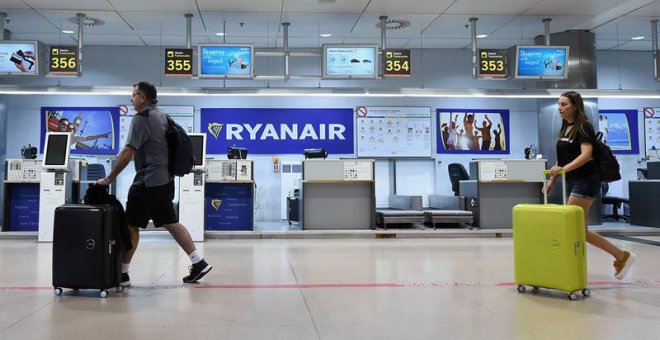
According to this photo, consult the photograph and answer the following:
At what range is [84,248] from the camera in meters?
3.29

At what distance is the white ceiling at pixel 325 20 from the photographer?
26.9 feet

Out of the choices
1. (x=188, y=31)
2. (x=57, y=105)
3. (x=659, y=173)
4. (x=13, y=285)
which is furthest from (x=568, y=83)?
(x=57, y=105)

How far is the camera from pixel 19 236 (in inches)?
300

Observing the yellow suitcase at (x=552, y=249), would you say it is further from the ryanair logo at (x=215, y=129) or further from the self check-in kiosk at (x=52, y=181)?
the ryanair logo at (x=215, y=129)

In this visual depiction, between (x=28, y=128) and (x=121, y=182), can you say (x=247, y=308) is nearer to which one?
(x=121, y=182)

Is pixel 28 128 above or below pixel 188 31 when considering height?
below

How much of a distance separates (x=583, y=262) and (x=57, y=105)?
11052 millimetres

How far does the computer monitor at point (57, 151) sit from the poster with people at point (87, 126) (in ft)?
10.7

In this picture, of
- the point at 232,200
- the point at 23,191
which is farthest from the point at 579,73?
the point at 23,191

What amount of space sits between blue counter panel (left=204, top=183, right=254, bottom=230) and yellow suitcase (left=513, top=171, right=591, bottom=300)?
18.1 ft

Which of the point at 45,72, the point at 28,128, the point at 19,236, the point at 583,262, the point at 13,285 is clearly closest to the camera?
the point at 583,262

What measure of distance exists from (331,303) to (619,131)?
11204 mm

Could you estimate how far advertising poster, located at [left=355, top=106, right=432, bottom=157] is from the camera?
11.3 meters

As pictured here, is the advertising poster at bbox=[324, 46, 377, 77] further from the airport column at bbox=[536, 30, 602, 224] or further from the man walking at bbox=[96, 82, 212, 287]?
the man walking at bbox=[96, 82, 212, 287]
